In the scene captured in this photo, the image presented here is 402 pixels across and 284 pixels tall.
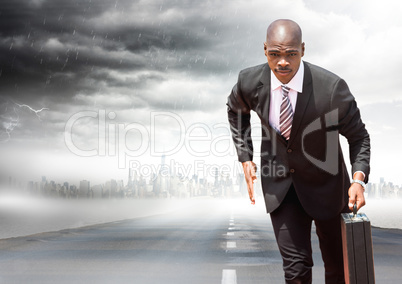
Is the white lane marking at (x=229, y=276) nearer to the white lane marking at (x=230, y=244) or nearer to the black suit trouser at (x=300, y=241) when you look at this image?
the black suit trouser at (x=300, y=241)

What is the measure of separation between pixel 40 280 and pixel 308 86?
15.1 ft

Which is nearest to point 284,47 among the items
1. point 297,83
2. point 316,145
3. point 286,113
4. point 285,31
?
point 285,31

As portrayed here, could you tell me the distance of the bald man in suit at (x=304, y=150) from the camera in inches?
142

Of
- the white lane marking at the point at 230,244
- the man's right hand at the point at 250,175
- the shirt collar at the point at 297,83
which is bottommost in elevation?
the white lane marking at the point at 230,244

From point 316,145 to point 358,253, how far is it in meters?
0.76

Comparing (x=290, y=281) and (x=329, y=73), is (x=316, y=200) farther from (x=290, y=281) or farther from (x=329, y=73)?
(x=329, y=73)

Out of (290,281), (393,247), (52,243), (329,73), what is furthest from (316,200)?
(52,243)

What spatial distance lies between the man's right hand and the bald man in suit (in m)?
0.02

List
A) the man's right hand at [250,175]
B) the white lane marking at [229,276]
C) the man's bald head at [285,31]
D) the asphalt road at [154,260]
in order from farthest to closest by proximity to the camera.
Answer: 1. the asphalt road at [154,260]
2. the white lane marking at [229,276]
3. the man's right hand at [250,175]
4. the man's bald head at [285,31]

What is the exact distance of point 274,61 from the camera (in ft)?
11.4

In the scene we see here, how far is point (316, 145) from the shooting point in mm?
3645

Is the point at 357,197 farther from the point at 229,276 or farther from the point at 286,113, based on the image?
the point at 229,276

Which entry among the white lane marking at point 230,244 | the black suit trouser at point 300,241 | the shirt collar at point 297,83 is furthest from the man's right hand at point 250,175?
the white lane marking at point 230,244

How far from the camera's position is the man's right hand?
12.6 ft
